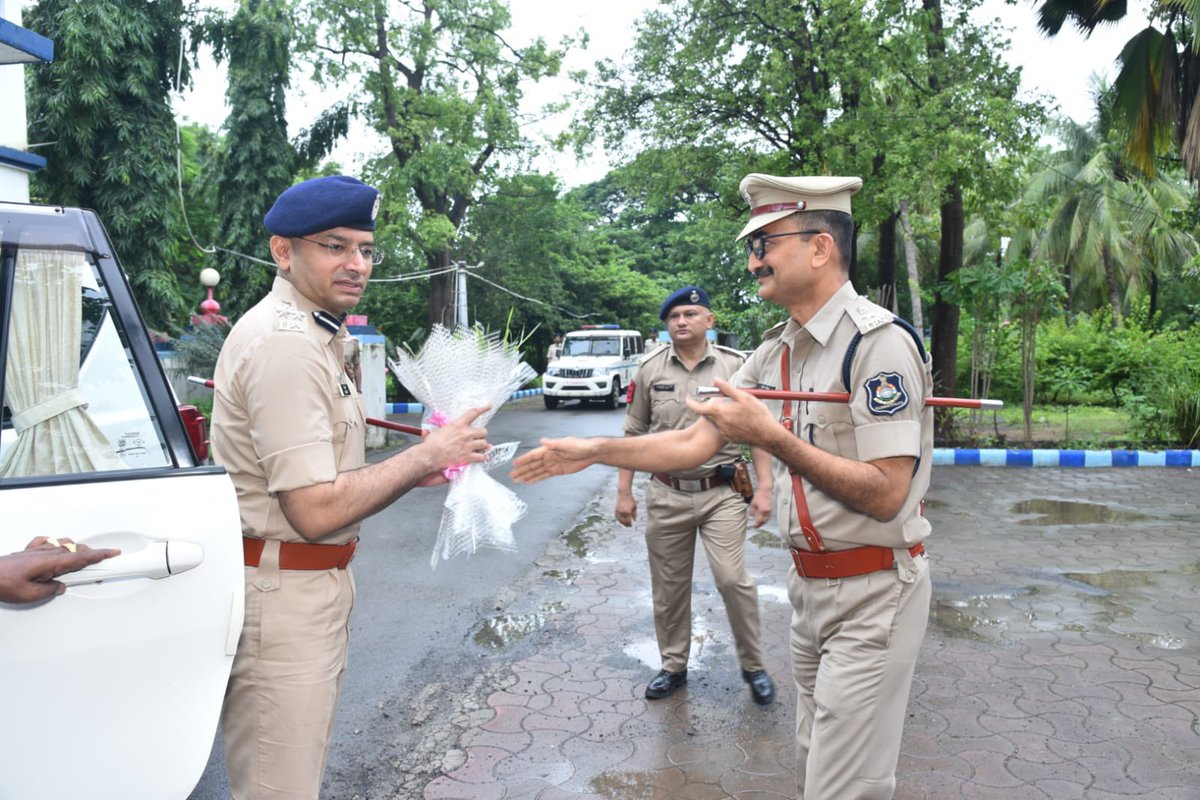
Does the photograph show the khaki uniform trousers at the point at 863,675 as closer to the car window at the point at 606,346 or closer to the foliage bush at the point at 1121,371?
the foliage bush at the point at 1121,371

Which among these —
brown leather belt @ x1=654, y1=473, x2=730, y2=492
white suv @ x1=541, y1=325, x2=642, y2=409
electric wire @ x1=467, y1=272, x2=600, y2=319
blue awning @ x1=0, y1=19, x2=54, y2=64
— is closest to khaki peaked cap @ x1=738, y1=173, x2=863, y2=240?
brown leather belt @ x1=654, y1=473, x2=730, y2=492

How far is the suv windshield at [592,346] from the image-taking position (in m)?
23.4

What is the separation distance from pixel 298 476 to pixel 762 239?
1408mm

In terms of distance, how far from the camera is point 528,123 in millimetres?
25531

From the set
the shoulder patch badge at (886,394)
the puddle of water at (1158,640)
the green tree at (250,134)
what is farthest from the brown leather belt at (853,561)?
the green tree at (250,134)

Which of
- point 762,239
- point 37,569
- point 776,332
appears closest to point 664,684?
point 776,332

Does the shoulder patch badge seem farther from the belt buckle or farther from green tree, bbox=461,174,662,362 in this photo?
green tree, bbox=461,174,662,362

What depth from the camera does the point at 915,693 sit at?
4.39 metres

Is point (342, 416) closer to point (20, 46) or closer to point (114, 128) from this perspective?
point (20, 46)

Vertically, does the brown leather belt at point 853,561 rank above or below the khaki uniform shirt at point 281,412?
below

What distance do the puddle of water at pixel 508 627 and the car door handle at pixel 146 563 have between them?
3.48 m

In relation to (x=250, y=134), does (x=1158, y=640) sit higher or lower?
lower

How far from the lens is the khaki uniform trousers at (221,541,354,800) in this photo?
2.10m

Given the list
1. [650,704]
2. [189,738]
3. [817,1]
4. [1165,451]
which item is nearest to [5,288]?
[189,738]
